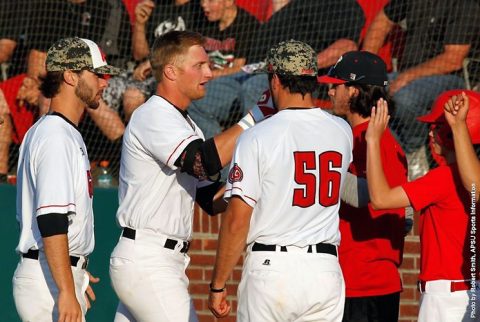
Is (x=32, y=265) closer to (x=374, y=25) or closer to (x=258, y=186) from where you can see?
(x=258, y=186)

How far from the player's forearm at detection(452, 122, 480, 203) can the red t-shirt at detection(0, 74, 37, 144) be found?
4526 millimetres

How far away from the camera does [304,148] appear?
4.39m

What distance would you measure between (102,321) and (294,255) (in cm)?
346

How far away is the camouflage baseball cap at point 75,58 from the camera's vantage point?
4.79 meters

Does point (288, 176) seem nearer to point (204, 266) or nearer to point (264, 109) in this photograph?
point (264, 109)

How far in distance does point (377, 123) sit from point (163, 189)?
1.06 metres

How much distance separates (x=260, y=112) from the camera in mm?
4918

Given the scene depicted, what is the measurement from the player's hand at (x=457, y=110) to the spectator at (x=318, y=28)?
310 centimetres

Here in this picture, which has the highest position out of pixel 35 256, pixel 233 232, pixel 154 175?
pixel 154 175

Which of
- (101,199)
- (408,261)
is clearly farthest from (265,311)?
(101,199)

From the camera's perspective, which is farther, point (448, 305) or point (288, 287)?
point (448, 305)

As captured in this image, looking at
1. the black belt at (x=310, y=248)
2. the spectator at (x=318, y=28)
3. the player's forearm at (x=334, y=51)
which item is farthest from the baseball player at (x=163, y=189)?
the player's forearm at (x=334, y=51)

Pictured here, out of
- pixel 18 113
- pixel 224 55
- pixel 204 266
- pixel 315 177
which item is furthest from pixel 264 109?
pixel 18 113

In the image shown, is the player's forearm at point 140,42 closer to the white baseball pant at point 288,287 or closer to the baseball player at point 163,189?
the baseball player at point 163,189
